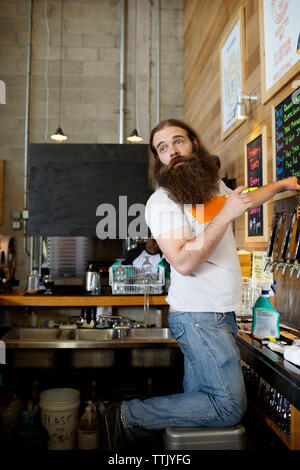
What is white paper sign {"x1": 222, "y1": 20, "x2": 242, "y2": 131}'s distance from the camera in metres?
2.99

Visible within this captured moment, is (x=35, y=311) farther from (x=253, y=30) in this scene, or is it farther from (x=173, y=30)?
(x=173, y=30)

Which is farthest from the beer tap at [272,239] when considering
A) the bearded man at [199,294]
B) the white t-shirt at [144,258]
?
the white t-shirt at [144,258]

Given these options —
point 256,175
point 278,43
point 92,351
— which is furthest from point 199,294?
point 278,43

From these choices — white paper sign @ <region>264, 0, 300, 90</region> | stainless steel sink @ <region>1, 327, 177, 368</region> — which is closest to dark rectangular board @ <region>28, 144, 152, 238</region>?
stainless steel sink @ <region>1, 327, 177, 368</region>

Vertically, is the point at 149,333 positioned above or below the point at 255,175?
below

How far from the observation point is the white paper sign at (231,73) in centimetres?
299

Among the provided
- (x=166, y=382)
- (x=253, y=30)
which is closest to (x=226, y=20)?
(x=253, y=30)

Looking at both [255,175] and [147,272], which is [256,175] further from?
[147,272]

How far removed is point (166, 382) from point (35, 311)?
111 cm

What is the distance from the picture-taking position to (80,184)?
3.76 meters

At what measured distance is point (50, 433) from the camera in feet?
7.16

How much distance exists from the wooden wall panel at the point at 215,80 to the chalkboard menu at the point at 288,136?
0.18 meters

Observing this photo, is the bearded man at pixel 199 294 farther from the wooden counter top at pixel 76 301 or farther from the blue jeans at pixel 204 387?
the wooden counter top at pixel 76 301

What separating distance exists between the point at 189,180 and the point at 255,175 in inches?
50.0
